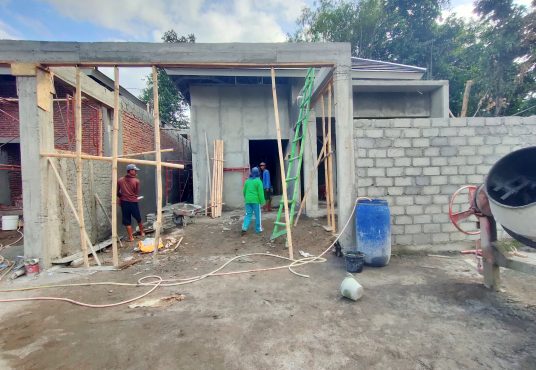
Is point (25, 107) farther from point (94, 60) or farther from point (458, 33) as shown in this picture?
point (458, 33)

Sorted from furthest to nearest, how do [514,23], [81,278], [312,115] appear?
[514,23]
[312,115]
[81,278]

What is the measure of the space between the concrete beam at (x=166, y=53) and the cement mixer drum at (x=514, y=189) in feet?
10.1

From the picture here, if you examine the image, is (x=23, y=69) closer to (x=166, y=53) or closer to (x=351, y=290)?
(x=166, y=53)

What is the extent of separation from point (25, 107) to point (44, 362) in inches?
163

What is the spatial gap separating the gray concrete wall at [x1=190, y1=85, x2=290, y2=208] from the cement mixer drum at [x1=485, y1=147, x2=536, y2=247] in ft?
24.3

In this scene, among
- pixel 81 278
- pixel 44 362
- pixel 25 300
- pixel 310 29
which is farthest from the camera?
pixel 310 29

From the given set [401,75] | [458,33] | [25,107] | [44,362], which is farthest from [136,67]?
[458,33]

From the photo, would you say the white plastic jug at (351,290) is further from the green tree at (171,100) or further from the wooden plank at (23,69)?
the green tree at (171,100)

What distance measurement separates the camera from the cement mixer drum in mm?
2898

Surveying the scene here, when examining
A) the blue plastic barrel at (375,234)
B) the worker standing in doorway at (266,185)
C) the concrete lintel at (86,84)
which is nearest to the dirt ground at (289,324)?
the blue plastic barrel at (375,234)

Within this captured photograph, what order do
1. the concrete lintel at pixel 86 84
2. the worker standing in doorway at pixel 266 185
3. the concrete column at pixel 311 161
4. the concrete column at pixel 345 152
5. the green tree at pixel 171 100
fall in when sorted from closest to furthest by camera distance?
1. the concrete column at pixel 345 152
2. the concrete lintel at pixel 86 84
3. the concrete column at pixel 311 161
4. the worker standing in doorway at pixel 266 185
5. the green tree at pixel 171 100

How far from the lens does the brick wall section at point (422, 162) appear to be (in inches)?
210

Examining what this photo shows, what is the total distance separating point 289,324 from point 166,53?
15.2 feet

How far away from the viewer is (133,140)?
9.09 meters
